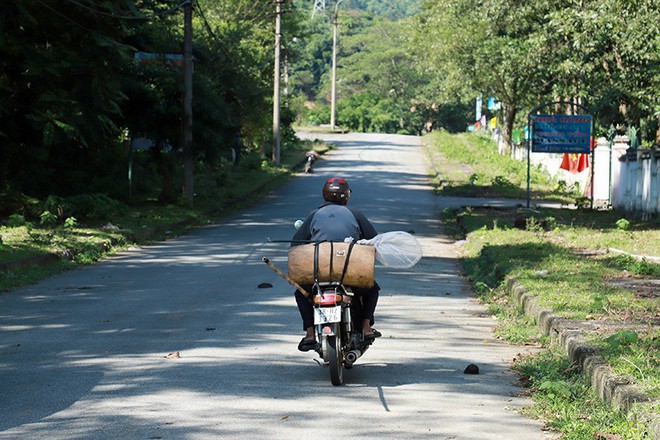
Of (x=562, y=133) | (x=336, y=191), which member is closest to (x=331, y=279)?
(x=336, y=191)

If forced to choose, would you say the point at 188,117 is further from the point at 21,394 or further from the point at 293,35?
the point at 293,35

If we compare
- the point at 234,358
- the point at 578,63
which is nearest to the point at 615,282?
the point at 234,358

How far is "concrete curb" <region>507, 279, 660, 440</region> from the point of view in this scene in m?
6.91

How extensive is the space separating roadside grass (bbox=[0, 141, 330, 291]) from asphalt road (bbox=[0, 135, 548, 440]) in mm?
717

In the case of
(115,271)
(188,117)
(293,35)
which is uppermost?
(293,35)

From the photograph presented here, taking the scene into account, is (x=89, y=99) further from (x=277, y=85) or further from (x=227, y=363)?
(x=277, y=85)

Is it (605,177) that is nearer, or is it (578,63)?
(578,63)

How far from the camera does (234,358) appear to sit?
380 inches

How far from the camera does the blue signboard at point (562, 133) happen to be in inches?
1109

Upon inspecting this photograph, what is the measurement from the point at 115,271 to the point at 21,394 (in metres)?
9.15

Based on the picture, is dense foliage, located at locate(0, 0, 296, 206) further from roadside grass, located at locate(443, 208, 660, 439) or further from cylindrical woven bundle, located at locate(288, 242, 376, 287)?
cylindrical woven bundle, located at locate(288, 242, 376, 287)

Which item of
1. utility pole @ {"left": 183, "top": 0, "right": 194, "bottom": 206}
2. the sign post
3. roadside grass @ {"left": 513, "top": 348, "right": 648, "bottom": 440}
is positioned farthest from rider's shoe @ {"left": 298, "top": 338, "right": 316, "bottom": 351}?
utility pole @ {"left": 183, "top": 0, "right": 194, "bottom": 206}

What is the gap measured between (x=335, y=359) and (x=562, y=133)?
21.0 m

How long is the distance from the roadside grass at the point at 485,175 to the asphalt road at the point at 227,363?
2063 cm
